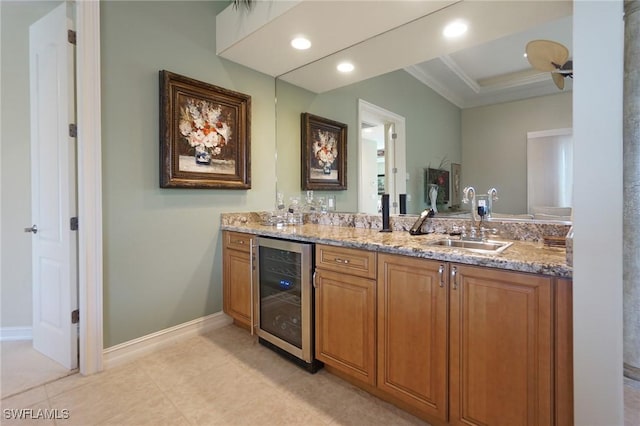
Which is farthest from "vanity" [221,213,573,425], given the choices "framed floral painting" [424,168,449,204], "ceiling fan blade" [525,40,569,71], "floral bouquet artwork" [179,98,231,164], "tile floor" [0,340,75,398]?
"tile floor" [0,340,75,398]

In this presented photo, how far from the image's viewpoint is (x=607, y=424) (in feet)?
3.40

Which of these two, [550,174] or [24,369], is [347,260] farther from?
[24,369]

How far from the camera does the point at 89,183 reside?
6.43 feet

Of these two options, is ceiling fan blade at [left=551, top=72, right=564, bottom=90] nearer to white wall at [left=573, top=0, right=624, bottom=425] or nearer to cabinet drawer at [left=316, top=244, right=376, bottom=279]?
white wall at [left=573, top=0, right=624, bottom=425]

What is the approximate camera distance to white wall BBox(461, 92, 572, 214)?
1.81 metres

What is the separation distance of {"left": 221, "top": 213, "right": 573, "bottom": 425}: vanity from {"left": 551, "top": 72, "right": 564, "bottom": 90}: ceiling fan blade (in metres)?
0.79

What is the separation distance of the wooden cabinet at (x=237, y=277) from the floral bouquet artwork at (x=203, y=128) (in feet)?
2.36

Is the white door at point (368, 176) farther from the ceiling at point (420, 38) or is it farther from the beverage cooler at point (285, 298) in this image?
the beverage cooler at point (285, 298)

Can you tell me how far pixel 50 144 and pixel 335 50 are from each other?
224cm

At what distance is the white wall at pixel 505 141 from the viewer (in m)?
1.81

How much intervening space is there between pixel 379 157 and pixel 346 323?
4.65ft

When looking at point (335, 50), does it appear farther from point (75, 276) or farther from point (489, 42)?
point (75, 276)

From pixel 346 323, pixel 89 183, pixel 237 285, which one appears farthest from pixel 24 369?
pixel 346 323

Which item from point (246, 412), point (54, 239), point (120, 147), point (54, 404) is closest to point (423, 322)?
point (246, 412)
